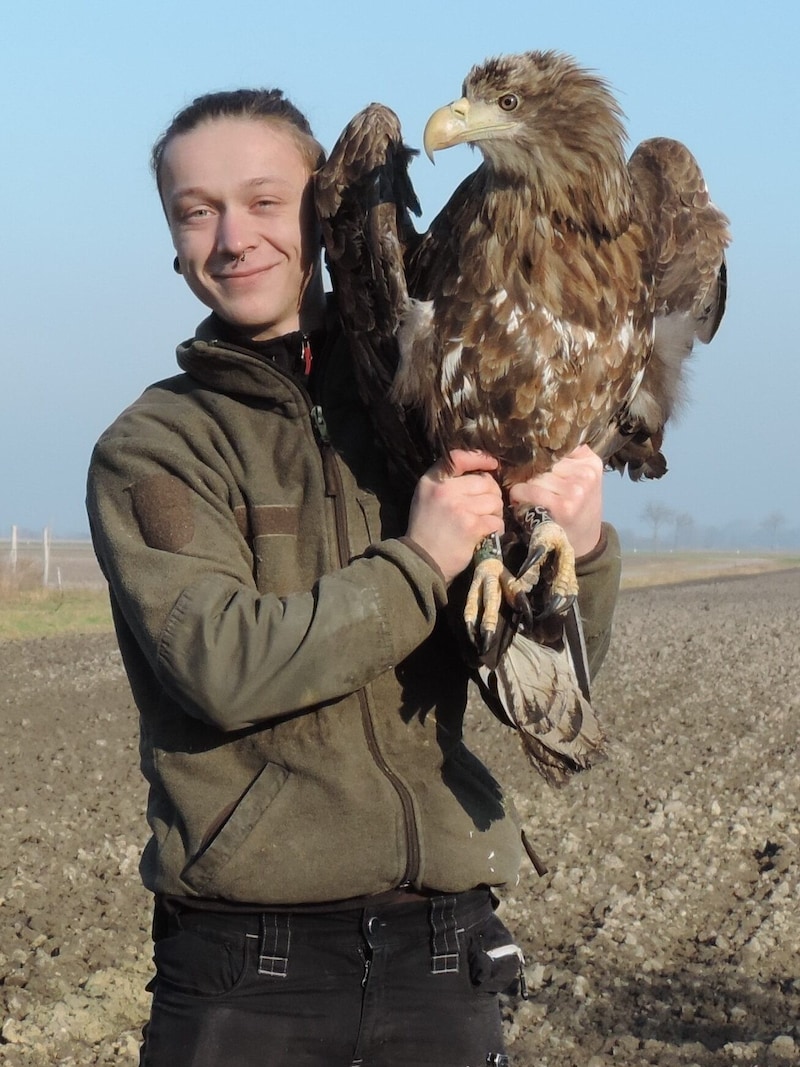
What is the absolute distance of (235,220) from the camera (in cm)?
271

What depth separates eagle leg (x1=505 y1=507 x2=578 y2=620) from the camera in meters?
2.79

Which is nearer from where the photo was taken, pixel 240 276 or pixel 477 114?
pixel 240 276

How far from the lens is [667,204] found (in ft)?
11.4

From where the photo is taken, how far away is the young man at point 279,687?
2426 millimetres

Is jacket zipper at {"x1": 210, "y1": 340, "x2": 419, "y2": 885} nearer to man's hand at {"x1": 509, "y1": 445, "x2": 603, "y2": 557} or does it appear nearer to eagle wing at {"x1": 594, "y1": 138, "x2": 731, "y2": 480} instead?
man's hand at {"x1": 509, "y1": 445, "x2": 603, "y2": 557}

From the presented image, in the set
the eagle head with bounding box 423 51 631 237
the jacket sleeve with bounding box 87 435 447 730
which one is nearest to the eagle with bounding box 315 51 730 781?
the eagle head with bounding box 423 51 631 237

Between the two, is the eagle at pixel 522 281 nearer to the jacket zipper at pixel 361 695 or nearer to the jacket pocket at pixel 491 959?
the jacket zipper at pixel 361 695

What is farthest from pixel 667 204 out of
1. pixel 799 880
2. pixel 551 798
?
pixel 551 798

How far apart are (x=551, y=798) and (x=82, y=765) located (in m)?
3.43

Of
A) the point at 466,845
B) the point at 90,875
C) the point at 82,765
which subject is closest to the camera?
the point at 466,845

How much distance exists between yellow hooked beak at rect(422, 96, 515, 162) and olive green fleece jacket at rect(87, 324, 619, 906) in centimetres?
85

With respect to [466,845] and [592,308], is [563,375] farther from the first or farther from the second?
[466,845]

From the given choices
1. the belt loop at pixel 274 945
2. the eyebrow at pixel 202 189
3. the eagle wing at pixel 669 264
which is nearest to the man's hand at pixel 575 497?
the eagle wing at pixel 669 264

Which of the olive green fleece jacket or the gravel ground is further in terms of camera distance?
the gravel ground
